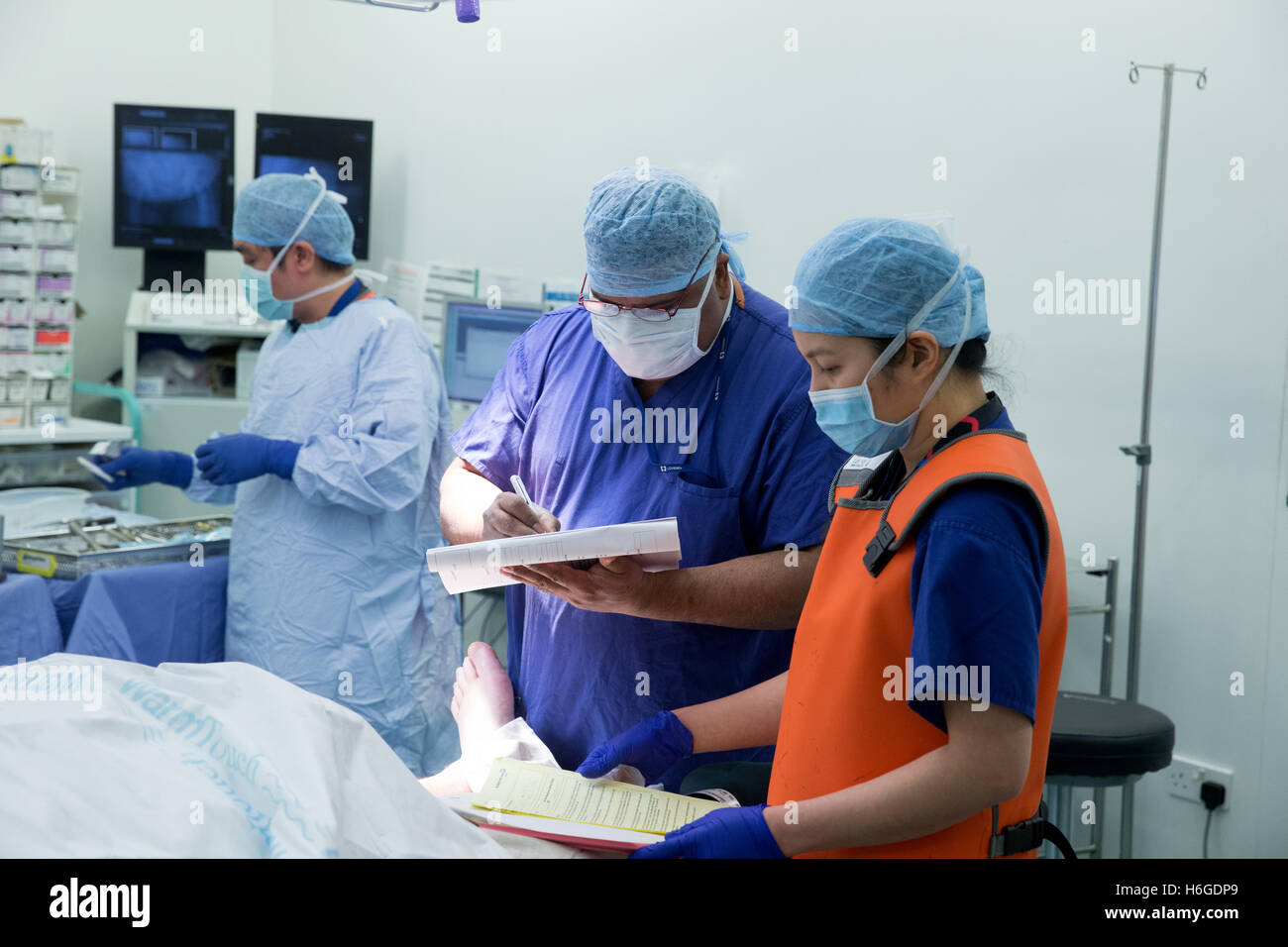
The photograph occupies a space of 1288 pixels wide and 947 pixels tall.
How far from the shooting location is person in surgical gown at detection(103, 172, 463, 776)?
2.49 m

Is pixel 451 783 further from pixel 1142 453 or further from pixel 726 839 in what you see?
pixel 1142 453

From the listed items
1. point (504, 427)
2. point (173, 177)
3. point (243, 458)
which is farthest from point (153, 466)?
point (173, 177)

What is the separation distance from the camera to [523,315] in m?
3.78

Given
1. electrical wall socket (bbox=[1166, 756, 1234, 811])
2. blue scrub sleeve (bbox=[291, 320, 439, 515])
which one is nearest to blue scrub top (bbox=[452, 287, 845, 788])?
blue scrub sleeve (bbox=[291, 320, 439, 515])

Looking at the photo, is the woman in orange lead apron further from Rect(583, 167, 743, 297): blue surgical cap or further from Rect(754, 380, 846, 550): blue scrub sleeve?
Rect(583, 167, 743, 297): blue surgical cap

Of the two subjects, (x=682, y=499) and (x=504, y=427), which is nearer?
(x=682, y=499)

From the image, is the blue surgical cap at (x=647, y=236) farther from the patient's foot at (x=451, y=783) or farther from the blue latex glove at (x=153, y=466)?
the blue latex glove at (x=153, y=466)

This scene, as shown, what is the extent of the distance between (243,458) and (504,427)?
1037 millimetres

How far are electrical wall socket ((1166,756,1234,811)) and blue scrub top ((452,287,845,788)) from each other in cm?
160

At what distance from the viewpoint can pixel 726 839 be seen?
1014mm

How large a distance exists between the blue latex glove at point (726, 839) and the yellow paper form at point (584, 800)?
0.38ft

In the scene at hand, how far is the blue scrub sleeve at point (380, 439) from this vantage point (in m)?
2.44

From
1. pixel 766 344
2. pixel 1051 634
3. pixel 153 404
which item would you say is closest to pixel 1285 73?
pixel 766 344

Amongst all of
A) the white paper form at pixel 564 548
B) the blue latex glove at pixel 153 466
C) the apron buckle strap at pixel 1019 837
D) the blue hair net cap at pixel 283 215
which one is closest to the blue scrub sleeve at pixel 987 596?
the apron buckle strap at pixel 1019 837
